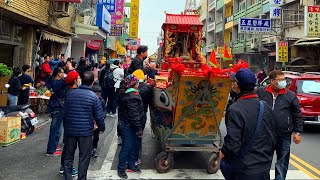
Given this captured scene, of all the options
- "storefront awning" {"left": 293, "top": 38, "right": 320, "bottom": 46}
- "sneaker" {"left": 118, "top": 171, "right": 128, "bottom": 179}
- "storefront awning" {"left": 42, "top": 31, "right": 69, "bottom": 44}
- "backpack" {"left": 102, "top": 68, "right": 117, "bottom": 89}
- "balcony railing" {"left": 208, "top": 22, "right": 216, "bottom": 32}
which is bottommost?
"sneaker" {"left": 118, "top": 171, "right": 128, "bottom": 179}

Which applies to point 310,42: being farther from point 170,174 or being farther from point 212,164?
point 170,174

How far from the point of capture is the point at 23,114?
8.34 meters

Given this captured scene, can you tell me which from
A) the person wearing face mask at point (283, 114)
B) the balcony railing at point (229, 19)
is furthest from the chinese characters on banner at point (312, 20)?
the balcony railing at point (229, 19)

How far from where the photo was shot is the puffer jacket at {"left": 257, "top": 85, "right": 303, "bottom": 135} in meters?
4.80

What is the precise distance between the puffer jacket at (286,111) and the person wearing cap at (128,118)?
208 centimetres

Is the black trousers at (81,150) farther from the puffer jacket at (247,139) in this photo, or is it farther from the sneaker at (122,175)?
the puffer jacket at (247,139)

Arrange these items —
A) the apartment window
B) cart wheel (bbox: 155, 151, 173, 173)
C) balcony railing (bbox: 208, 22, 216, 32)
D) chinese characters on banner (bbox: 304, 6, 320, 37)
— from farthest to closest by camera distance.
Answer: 1. balcony railing (bbox: 208, 22, 216, 32)
2. the apartment window
3. chinese characters on banner (bbox: 304, 6, 320, 37)
4. cart wheel (bbox: 155, 151, 173, 173)

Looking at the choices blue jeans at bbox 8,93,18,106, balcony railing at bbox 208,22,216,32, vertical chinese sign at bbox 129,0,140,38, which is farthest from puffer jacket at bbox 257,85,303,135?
balcony railing at bbox 208,22,216,32

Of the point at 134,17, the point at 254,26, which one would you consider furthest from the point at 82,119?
the point at 134,17

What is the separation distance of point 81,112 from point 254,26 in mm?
20761

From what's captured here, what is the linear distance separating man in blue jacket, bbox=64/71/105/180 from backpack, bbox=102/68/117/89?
19.7 feet

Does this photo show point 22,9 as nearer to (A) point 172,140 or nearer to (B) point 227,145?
(A) point 172,140

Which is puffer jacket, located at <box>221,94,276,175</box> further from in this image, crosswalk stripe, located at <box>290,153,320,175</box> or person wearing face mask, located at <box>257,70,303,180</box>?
crosswalk stripe, located at <box>290,153,320,175</box>

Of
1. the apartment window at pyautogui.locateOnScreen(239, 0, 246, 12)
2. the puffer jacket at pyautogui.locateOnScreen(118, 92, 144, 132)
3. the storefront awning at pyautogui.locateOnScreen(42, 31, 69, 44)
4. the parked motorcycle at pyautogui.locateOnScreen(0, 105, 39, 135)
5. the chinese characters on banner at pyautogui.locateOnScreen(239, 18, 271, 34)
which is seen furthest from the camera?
the apartment window at pyautogui.locateOnScreen(239, 0, 246, 12)
